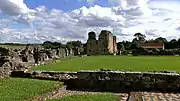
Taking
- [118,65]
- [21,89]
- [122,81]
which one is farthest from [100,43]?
[21,89]

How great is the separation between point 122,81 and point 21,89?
164 inches

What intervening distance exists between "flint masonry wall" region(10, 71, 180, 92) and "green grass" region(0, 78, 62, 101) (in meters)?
1.22

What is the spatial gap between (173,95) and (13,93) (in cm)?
534

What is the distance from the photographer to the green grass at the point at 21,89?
28.2 feet

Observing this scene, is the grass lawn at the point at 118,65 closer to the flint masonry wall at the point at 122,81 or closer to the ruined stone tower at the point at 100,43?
the flint masonry wall at the point at 122,81

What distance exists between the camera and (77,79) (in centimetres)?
1259

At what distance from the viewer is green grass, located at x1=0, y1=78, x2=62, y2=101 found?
8.58m

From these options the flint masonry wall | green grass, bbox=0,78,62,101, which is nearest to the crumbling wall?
the flint masonry wall

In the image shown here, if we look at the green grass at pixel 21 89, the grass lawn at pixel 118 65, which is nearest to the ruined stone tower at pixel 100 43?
the grass lawn at pixel 118 65

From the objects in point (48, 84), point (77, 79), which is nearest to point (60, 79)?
point (77, 79)

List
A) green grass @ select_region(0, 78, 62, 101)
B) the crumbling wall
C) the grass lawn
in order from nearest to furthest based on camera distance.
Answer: green grass @ select_region(0, 78, 62, 101)
the crumbling wall
the grass lawn

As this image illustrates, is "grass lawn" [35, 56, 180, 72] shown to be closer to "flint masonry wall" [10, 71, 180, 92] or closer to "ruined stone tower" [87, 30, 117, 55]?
"flint masonry wall" [10, 71, 180, 92]

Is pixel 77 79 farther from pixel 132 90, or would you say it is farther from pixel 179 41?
pixel 179 41

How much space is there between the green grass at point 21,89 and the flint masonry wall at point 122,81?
1.22m
